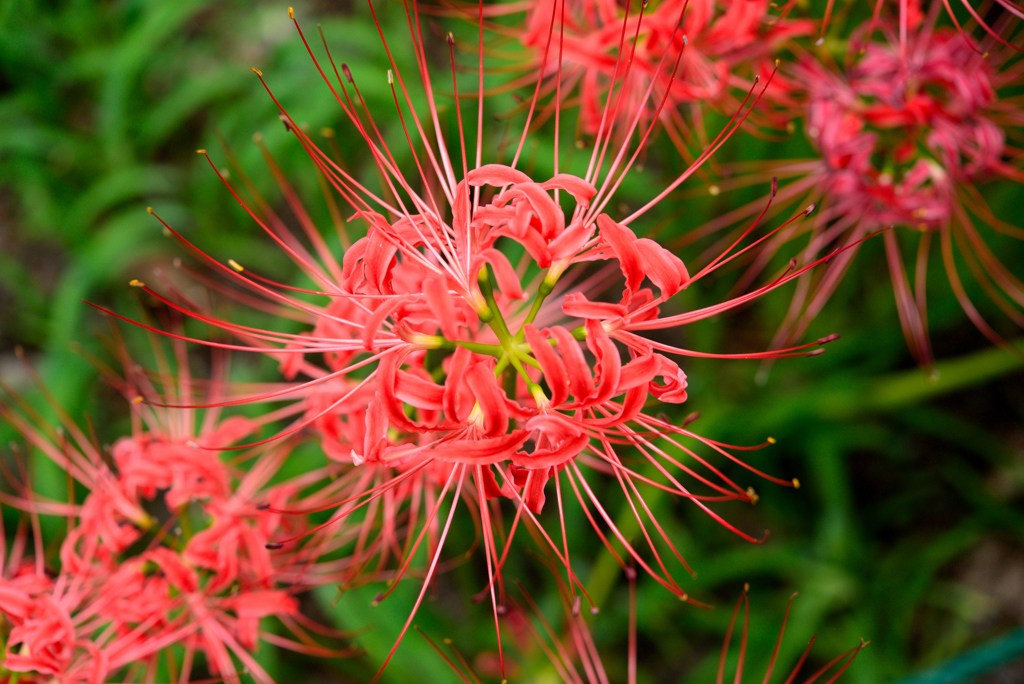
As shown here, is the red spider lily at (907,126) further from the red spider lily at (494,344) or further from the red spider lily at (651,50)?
the red spider lily at (494,344)

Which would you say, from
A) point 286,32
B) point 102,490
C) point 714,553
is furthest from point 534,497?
point 286,32

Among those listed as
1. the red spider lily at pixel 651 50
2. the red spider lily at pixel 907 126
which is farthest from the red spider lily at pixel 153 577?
the red spider lily at pixel 907 126

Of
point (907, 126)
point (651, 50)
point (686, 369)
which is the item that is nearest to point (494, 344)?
point (651, 50)

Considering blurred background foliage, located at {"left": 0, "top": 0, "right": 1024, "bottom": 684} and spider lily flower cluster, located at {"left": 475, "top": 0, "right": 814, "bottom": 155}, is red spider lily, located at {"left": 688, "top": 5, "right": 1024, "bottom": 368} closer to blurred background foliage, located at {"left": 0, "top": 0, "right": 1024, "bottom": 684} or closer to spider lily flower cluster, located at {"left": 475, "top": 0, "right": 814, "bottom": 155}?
spider lily flower cluster, located at {"left": 475, "top": 0, "right": 814, "bottom": 155}

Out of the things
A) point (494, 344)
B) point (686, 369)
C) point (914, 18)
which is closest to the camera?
point (494, 344)

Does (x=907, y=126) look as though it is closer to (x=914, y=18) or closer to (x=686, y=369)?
(x=914, y=18)

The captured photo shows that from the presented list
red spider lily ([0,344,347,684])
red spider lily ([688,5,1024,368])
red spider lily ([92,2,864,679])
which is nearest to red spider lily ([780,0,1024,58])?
red spider lily ([688,5,1024,368])
